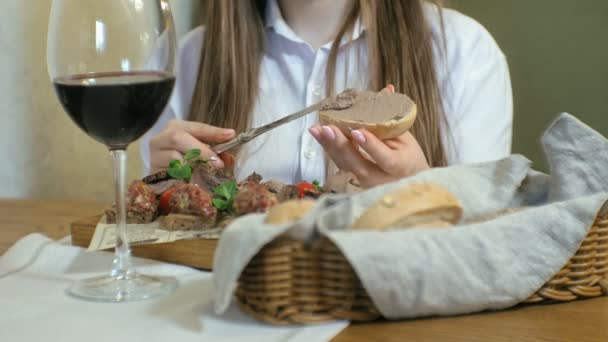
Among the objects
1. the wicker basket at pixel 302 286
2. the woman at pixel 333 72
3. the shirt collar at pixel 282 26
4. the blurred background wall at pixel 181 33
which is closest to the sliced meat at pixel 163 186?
the wicker basket at pixel 302 286

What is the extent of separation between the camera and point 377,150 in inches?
39.7

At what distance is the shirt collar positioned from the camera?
1.59 m

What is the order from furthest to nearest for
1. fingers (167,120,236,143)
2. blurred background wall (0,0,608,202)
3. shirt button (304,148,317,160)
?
blurred background wall (0,0,608,202) → shirt button (304,148,317,160) → fingers (167,120,236,143)

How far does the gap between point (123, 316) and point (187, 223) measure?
0.22m

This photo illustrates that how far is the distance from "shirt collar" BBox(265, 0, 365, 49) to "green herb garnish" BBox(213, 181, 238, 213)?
29.7 inches

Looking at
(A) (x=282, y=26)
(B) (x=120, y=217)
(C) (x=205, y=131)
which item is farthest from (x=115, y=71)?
(A) (x=282, y=26)

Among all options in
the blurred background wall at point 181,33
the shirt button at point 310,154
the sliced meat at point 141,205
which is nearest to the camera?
the sliced meat at point 141,205

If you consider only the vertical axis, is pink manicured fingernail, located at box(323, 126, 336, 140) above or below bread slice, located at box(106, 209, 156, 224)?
above

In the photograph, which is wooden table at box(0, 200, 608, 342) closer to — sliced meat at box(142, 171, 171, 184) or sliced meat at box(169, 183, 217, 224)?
sliced meat at box(169, 183, 217, 224)

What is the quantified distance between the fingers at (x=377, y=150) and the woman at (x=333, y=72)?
46 cm

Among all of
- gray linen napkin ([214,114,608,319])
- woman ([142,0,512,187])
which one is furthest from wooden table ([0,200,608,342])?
woman ([142,0,512,187])

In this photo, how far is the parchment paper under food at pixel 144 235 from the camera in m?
0.85

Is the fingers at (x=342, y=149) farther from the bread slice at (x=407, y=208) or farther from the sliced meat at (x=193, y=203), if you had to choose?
the bread slice at (x=407, y=208)

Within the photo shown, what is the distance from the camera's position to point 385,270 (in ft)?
1.98
